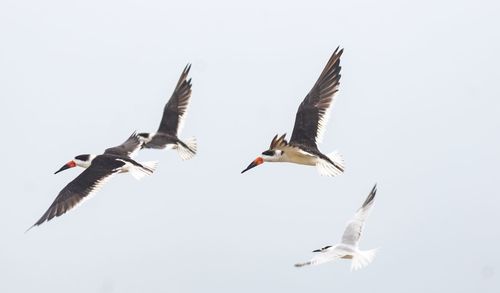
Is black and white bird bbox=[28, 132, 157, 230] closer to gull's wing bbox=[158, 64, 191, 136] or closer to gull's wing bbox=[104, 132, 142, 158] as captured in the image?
gull's wing bbox=[104, 132, 142, 158]

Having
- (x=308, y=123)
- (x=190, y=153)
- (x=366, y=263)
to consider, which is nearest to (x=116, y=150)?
(x=190, y=153)

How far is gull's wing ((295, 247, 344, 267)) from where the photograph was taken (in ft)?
52.7

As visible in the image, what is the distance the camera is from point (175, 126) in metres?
23.3

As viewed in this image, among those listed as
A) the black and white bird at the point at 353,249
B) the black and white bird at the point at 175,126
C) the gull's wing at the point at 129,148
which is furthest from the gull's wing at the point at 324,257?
the black and white bird at the point at 175,126

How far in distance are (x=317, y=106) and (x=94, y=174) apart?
162 inches

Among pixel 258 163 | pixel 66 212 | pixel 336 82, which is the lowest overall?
pixel 66 212

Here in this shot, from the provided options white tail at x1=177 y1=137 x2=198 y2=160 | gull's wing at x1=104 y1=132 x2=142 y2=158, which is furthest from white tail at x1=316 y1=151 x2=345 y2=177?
white tail at x1=177 y1=137 x2=198 y2=160

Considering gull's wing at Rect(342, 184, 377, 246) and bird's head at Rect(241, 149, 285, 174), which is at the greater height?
bird's head at Rect(241, 149, 285, 174)

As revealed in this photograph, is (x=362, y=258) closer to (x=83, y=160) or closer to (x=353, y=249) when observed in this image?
(x=353, y=249)

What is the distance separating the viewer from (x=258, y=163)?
1934cm

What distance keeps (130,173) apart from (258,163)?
248 centimetres

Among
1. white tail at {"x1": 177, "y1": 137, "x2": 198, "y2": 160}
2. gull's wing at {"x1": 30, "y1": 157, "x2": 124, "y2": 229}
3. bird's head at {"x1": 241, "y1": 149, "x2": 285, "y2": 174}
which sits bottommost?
gull's wing at {"x1": 30, "y1": 157, "x2": 124, "y2": 229}

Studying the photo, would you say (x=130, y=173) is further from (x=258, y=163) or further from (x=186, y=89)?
(x=186, y=89)

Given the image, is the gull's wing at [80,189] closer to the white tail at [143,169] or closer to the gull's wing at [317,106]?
the white tail at [143,169]
